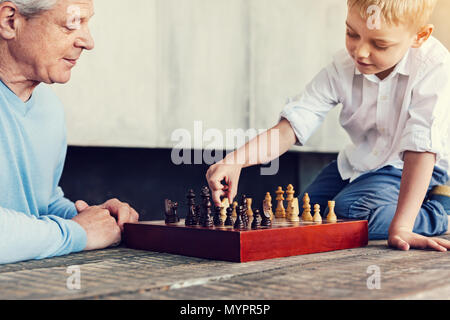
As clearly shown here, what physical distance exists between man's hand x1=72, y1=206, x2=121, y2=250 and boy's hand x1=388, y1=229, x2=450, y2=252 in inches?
29.3

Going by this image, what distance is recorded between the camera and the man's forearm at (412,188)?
4.96 ft

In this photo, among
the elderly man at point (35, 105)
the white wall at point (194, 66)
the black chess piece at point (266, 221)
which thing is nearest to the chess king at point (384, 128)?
the black chess piece at point (266, 221)

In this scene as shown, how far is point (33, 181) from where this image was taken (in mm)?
1495

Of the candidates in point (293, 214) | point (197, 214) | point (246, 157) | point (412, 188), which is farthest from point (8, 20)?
point (412, 188)

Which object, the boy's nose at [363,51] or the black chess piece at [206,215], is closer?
the black chess piece at [206,215]

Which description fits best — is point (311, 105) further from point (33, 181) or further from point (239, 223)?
point (33, 181)

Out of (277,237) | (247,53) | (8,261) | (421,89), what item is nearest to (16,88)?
(8,261)

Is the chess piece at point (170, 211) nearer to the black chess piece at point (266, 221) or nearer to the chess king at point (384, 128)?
the chess king at point (384, 128)

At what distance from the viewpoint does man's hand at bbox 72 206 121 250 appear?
1411 mm

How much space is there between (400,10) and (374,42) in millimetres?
112

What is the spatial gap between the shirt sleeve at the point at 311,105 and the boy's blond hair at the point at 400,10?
38 cm

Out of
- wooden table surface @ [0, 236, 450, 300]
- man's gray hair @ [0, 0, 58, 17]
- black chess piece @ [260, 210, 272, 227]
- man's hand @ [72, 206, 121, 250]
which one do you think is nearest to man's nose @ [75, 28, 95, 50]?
man's gray hair @ [0, 0, 58, 17]
